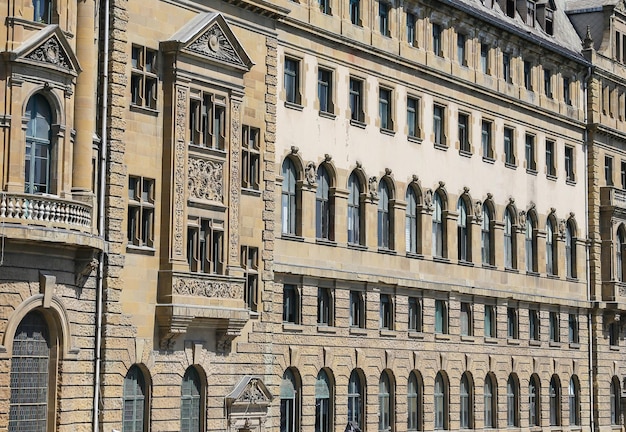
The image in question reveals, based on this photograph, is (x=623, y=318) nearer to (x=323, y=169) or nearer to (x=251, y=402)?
(x=323, y=169)

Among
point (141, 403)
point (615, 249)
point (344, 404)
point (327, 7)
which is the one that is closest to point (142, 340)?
point (141, 403)

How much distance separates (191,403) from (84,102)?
1073 centimetres

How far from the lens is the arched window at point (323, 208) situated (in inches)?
2309

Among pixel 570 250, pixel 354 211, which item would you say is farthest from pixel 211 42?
pixel 570 250

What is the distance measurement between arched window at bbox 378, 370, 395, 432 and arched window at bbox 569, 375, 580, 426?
17.4m

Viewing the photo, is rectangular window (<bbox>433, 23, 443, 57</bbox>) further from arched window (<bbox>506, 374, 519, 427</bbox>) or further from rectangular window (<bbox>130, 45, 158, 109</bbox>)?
rectangular window (<bbox>130, 45, 158, 109</bbox>)

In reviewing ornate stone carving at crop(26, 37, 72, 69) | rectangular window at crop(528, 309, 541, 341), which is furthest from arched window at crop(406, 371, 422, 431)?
ornate stone carving at crop(26, 37, 72, 69)

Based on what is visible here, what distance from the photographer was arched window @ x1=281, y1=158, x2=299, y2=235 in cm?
5666

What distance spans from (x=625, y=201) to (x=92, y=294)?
42186mm

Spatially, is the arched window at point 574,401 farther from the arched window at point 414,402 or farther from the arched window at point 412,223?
the arched window at point 412,223

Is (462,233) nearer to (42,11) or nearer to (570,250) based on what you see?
(570,250)

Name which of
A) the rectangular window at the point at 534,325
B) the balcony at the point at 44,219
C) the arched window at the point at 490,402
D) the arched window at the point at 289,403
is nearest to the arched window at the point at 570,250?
the rectangular window at the point at 534,325

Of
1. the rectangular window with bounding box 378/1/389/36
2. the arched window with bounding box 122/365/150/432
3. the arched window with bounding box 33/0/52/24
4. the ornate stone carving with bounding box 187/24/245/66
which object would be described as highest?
the rectangular window with bounding box 378/1/389/36

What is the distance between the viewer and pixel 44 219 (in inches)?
1679
